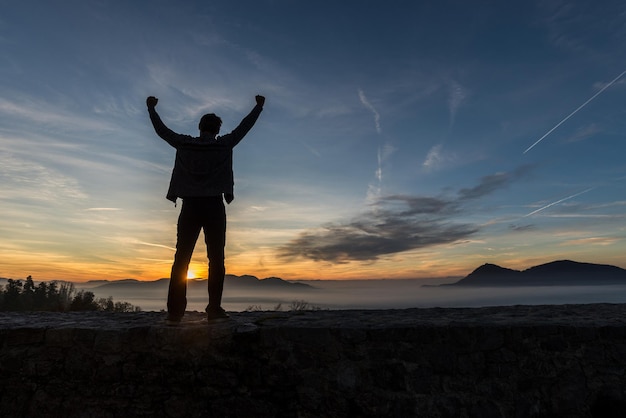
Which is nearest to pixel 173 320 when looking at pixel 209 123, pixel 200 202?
pixel 200 202

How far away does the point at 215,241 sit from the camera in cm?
424

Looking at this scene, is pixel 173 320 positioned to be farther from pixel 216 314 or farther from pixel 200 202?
pixel 200 202

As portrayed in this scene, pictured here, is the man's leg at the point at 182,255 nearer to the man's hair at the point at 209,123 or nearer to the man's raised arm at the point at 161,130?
the man's raised arm at the point at 161,130

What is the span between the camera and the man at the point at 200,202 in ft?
13.8

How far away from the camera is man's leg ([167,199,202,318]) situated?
165 inches

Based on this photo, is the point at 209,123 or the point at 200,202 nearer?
the point at 200,202

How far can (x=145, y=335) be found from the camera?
12.3 ft

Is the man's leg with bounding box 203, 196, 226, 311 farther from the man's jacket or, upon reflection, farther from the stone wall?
the stone wall

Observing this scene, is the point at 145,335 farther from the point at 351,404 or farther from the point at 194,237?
the point at 351,404

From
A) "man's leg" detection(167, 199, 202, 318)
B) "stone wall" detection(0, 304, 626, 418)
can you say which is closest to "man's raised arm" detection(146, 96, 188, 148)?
"man's leg" detection(167, 199, 202, 318)

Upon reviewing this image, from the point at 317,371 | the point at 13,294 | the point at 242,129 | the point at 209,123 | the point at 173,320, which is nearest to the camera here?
the point at 317,371

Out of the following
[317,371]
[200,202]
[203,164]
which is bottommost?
[317,371]

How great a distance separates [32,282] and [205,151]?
49.9 meters

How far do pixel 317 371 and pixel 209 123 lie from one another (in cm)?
288
